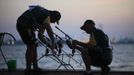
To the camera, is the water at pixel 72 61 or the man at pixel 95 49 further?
the water at pixel 72 61

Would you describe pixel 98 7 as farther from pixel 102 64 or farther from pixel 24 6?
pixel 102 64

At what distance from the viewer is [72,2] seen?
9.87m

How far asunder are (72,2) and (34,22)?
16.1 feet

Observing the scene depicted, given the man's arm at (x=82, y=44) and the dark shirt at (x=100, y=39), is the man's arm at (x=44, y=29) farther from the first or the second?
the dark shirt at (x=100, y=39)

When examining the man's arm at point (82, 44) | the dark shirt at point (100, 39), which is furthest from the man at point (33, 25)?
the dark shirt at point (100, 39)

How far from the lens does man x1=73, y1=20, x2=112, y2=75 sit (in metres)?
5.15

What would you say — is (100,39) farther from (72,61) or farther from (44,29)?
(72,61)

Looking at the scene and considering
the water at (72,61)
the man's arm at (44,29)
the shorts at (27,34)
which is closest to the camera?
the man's arm at (44,29)

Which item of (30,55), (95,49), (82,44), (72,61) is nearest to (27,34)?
(30,55)

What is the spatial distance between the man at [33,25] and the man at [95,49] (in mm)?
416

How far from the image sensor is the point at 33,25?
16.7 ft

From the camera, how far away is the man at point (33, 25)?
16.5 feet

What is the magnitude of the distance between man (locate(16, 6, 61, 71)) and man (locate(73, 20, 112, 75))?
416mm

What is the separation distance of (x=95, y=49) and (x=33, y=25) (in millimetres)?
808
